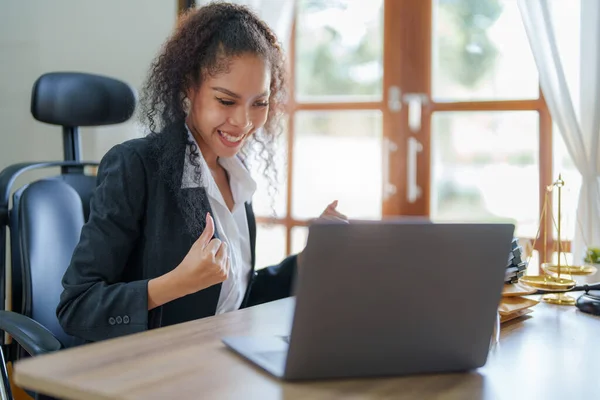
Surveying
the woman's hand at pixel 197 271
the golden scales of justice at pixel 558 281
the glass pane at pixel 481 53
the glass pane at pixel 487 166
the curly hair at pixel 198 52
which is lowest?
the golden scales of justice at pixel 558 281

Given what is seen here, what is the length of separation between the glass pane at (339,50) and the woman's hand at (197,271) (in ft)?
5.71

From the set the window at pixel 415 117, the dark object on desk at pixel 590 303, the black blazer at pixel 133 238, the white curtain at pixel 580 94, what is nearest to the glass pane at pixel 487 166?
the window at pixel 415 117

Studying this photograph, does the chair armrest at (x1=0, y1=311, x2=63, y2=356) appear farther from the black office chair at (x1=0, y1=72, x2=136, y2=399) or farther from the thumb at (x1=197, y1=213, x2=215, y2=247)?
the thumb at (x1=197, y1=213, x2=215, y2=247)

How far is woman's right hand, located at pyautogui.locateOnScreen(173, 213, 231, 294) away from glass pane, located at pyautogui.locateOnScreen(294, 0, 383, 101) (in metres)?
1.74

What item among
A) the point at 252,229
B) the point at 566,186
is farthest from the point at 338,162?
the point at 252,229

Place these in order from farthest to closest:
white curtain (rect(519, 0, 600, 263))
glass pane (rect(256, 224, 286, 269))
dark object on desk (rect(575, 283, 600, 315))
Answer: glass pane (rect(256, 224, 286, 269)) < white curtain (rect(519, 0, 600, 263)) < dark object on desk (rect(575, 283, 600, 315))

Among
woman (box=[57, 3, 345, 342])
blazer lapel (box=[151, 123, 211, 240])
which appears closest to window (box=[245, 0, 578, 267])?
woman (box=[57, 3, 345, 342])

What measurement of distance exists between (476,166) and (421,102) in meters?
0.33

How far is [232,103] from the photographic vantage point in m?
1.48

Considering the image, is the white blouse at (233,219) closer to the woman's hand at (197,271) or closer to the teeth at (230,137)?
the teeth at (230,137)

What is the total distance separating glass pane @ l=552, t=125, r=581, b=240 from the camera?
234cm

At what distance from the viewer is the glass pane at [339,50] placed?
280 cm

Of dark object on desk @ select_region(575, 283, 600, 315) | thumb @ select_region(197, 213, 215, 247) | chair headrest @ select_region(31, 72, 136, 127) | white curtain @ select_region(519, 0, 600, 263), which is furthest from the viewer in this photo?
white curtain @ select_region(519, 0, 600, 263)

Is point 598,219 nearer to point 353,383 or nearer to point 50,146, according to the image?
point 353,383
